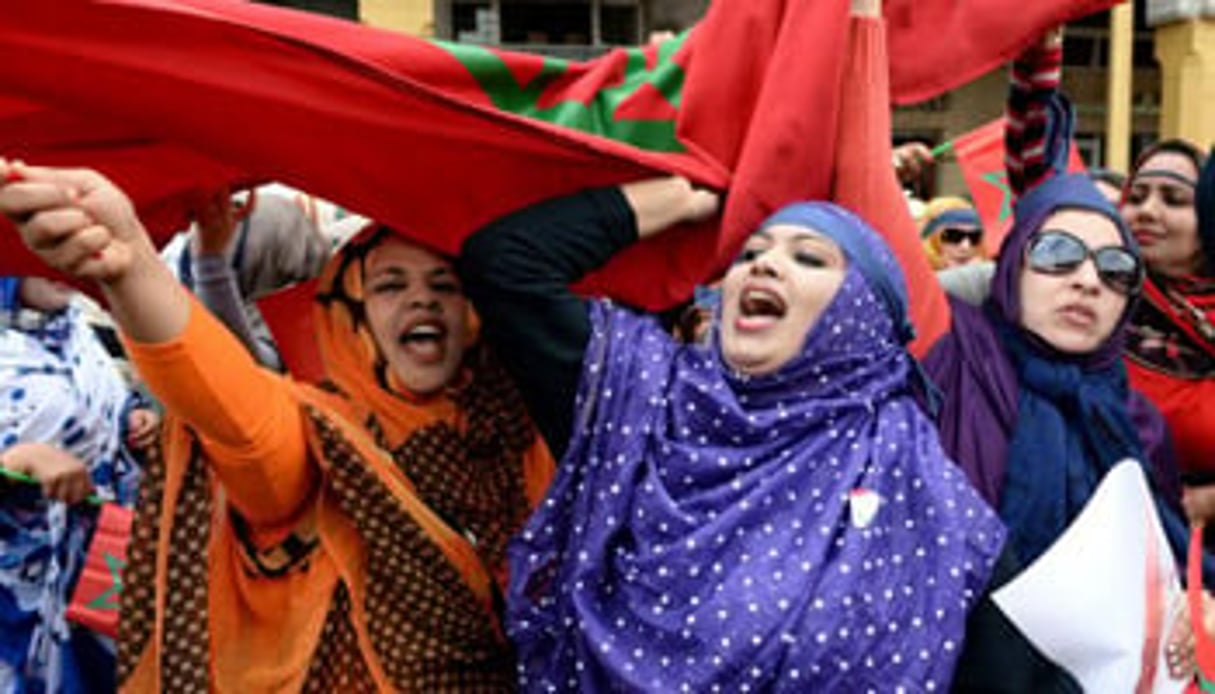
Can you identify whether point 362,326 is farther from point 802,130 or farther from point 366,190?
point 802,130

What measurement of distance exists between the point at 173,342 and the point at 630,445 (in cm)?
67

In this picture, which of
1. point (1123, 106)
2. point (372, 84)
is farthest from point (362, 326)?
point (1123, 106)

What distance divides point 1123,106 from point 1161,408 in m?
12.7

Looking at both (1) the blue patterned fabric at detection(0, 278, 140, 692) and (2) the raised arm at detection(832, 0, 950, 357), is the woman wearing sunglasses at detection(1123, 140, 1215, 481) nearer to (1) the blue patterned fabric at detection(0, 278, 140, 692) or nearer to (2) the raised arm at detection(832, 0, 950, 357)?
(2) the raised arm at detection(832, 0, 950, 357)

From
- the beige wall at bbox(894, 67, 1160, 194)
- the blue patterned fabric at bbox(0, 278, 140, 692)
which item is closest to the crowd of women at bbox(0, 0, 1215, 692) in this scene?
the blue patterned fabric at bbox(0, 278, 140, 692)

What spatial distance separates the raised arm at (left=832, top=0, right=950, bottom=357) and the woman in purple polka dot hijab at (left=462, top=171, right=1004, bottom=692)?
13cm

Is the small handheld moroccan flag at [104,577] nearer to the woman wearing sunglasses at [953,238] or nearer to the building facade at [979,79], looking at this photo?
the woman wearing sunglasses at [953,238]

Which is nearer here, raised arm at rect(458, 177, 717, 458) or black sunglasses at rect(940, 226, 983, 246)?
raised arm at rect(458, 177, 717, 458)

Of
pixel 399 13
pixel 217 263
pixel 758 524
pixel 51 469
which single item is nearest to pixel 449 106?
pixel 217 263

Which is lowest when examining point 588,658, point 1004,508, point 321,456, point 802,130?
point 588,658

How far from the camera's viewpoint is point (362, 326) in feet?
6.70

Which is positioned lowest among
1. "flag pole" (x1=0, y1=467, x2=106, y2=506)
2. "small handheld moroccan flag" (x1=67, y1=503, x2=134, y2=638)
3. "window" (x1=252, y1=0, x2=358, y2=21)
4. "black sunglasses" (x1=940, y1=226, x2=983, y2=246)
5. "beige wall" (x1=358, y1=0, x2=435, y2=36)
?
"small handheld moroccan flag" (x1=67, y1=503, x2=134, y2=638)

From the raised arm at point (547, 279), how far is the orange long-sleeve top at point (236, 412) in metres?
0.35

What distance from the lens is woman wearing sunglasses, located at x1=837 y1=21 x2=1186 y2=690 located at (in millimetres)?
1932
